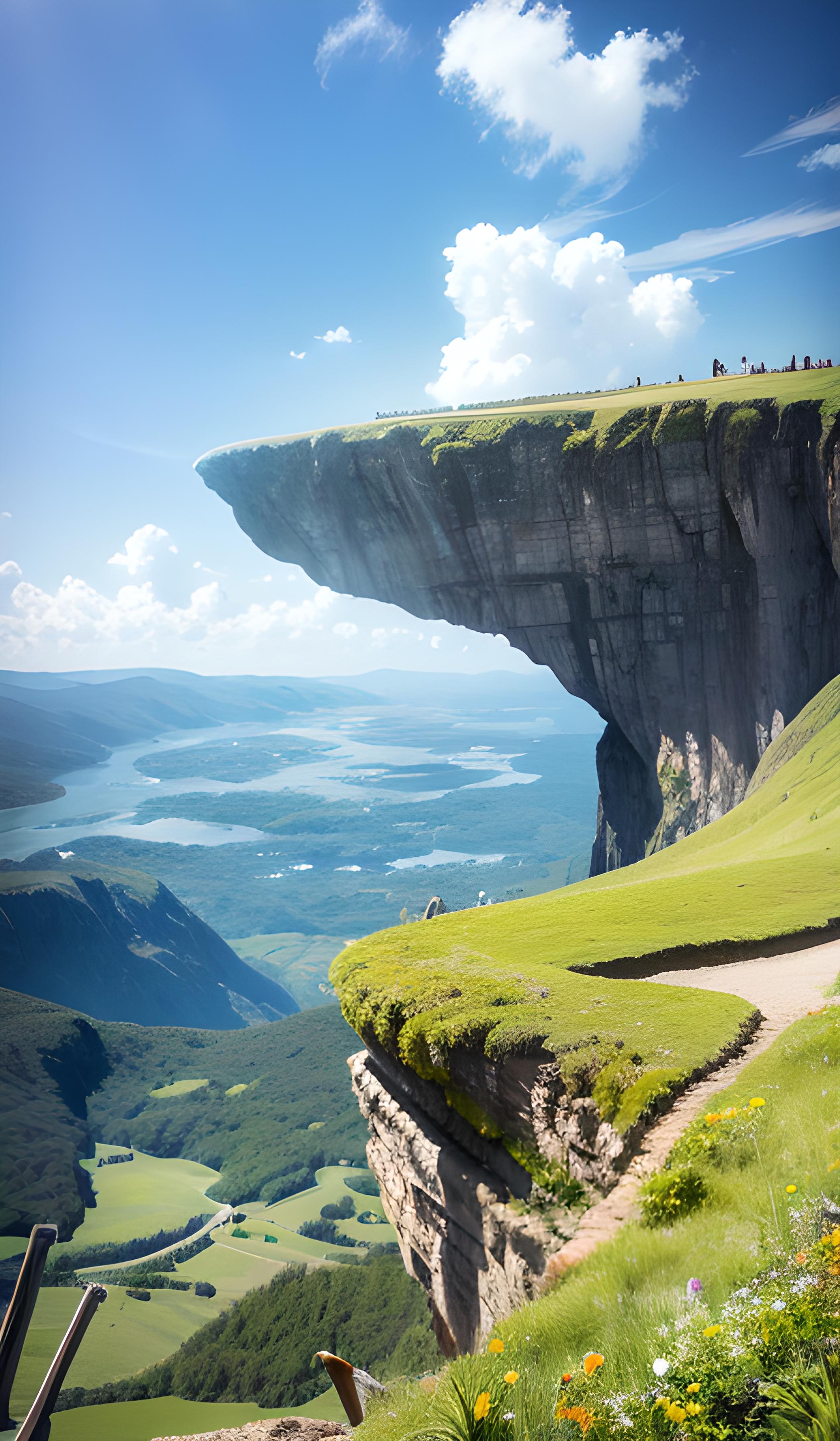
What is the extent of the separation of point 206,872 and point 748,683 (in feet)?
501

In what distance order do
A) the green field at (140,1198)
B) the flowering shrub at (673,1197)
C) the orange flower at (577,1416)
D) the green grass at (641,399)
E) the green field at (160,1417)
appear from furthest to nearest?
the green field at (140,1198) < the green grass at (641,399) < the green field at (160,1417) < the flowering shrub at (673,1197) < the orange flower at (577,1416)

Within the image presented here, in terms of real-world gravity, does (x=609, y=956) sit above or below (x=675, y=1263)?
below

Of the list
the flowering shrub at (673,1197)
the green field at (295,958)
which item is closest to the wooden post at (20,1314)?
the flowering shrub at (673,1197)

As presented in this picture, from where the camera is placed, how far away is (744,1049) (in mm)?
9500

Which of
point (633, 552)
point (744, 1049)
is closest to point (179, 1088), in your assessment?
point (633, 552)

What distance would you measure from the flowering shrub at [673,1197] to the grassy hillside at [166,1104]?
57.2 m

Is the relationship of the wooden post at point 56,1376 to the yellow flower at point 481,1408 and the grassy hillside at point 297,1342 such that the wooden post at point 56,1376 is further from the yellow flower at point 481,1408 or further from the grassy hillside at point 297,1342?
the grassy hillside at point 297,1342

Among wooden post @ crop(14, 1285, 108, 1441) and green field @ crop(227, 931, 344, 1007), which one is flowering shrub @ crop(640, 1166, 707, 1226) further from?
green field @ crop(227, 931, 344, 1007)

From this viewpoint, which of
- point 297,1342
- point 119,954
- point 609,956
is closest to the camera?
point 609,956

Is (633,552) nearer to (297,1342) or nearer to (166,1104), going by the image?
(297,1342)

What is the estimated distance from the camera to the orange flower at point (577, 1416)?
3543 mm

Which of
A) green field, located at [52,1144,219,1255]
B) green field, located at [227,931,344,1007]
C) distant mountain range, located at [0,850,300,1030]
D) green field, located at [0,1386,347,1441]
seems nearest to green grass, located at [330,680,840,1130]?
green field, located at [0,1386,347,1441]

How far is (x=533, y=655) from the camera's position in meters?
43.9

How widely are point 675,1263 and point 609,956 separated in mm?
9235
